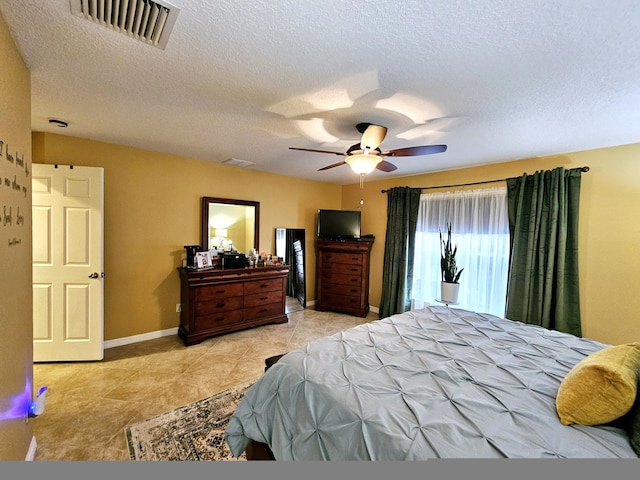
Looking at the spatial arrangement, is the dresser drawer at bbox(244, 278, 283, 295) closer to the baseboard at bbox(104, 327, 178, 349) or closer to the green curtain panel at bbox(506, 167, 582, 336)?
the baseboard at bbox(104, 327, 178, 349)

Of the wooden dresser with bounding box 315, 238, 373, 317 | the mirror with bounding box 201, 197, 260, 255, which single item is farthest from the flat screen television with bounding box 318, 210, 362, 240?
the mirror with bounding box 201, 197, 260, 255

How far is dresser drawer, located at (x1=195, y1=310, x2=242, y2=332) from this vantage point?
3340 mm

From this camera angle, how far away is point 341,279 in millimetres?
4688

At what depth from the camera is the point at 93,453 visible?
5.53ft

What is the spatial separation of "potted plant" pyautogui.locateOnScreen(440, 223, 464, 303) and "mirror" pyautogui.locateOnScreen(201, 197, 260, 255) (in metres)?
2.80

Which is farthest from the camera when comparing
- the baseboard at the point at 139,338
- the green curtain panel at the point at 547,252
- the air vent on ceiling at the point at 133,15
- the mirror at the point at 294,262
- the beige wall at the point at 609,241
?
the mirror at the point at 294,262

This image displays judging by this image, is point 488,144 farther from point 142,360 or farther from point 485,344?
point 142,360

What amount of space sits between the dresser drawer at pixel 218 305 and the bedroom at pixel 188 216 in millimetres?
555

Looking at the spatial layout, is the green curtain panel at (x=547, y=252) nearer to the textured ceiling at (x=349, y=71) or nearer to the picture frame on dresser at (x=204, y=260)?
the textured ceiling at (x=349, y=71)

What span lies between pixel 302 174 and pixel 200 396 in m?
3.39

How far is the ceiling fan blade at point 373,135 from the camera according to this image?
1952mm

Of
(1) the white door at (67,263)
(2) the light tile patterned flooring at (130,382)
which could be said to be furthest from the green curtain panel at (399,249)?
(1) the white door at (67,263)

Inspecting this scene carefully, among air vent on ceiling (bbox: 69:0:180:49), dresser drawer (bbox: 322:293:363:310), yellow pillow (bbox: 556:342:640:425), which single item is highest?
air vent on ceiling (bbox: 69:0:180:49)

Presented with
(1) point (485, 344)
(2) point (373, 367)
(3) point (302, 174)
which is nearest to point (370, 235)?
(3) point (302, 174)
